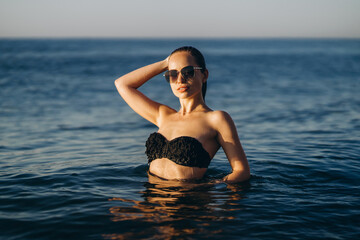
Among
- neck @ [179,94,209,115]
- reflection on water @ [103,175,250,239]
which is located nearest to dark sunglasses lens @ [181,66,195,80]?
neck @ [179,94,209,115]

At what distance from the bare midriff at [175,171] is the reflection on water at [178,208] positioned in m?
0.11

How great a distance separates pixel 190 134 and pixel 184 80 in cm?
72

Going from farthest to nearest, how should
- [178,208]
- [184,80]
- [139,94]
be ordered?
[139,94], [184,80], [178,208]

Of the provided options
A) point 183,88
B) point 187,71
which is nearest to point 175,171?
point 183,88

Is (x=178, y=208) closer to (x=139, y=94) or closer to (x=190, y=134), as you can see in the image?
(x=190, y=134)

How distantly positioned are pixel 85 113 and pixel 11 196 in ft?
32.5

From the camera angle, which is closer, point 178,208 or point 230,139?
point 178,208

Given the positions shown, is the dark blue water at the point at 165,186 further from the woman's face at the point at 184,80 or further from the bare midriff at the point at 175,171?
the woman's face at the point at 184,80

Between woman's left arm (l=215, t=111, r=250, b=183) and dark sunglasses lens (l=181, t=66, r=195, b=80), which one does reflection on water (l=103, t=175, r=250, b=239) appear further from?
dark sunglasses lens (l=181, t=66, r=195, b=80)

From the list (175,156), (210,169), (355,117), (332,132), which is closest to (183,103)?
(175,156)

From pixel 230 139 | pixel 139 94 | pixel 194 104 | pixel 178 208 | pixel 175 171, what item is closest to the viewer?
pixel 178 208

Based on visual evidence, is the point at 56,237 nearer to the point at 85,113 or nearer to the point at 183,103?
the point at 183,103

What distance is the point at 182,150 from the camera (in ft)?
16.2

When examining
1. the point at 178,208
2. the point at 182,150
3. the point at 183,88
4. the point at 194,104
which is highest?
the point at 183,88
